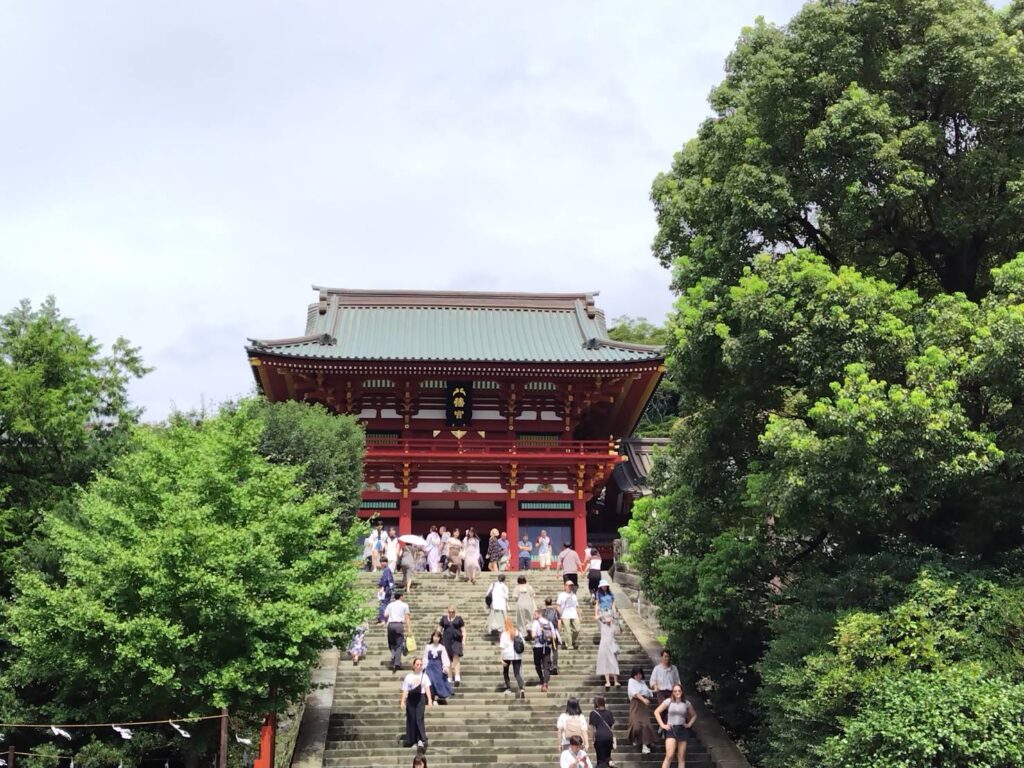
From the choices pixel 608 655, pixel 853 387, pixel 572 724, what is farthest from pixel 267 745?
pixel 853 387

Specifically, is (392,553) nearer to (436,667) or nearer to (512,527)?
(436,667)

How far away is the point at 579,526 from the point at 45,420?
51.4ft

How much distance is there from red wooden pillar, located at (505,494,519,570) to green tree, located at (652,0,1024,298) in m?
13.8

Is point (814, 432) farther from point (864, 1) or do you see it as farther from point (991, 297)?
point (864, 1)

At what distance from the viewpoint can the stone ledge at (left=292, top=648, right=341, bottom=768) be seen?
1231 centimetres

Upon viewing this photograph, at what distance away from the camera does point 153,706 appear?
37.5 ft

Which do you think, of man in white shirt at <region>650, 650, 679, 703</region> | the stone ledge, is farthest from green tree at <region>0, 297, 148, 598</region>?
man in white shirt at <region>650, 650, 679, 703</region>

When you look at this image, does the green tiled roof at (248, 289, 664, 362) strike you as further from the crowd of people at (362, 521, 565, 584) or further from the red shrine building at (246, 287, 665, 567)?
the crowd of people at (362, 521, 565, 584)

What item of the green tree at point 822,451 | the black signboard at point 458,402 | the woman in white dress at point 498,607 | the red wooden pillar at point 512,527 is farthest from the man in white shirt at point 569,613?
the black signboard at point 458,402

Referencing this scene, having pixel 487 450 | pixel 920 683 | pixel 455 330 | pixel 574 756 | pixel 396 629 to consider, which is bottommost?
pixel 574 756

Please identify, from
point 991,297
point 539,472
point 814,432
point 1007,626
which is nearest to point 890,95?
point 991,297

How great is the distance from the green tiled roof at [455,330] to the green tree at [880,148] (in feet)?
41.9

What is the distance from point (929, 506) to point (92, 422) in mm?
12858

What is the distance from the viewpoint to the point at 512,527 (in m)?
26.2
